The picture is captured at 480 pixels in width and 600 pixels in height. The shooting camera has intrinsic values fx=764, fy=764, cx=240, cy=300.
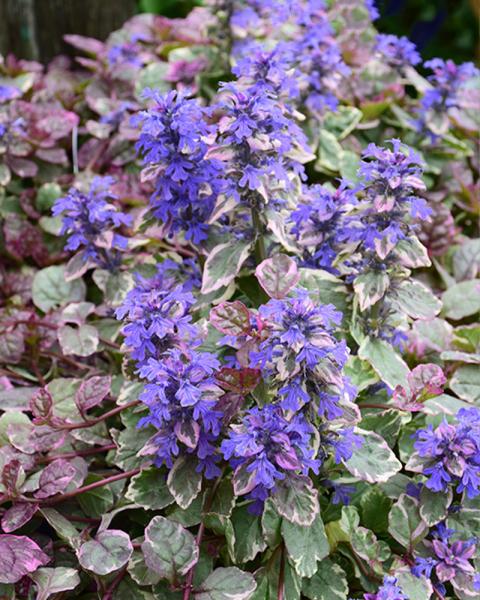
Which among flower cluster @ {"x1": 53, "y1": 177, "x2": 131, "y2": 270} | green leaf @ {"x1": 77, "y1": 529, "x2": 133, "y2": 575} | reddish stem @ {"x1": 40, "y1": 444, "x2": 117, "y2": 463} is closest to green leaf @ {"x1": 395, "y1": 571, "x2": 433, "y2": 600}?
green leaf @ {"x1": 77, "y1": 529, "x2": 133, "y2": 575}

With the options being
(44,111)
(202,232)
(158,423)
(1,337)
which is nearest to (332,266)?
(202,232)

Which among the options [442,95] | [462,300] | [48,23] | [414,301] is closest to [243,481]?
[414,301]

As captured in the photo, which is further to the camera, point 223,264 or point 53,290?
point 53,290

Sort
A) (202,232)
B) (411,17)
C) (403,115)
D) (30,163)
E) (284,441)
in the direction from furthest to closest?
1. (411,17)
2. (403,115)
3. (30,163)
4. (202,232)
5. (284,441)

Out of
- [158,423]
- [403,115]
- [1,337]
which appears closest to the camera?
[158,423]

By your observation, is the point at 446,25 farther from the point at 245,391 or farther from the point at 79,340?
the point at 245,391

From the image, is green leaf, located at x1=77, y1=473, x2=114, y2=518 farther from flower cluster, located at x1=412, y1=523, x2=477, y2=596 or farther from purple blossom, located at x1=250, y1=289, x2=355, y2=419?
flower cluster, located at x1=412, y1=523, x2=477, y2=596

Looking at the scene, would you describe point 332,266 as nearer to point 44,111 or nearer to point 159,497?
point 159,497

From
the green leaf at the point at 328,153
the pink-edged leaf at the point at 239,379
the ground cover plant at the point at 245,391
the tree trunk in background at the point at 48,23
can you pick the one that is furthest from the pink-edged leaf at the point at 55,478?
the tree trunk in background at the point at 48,23
